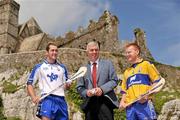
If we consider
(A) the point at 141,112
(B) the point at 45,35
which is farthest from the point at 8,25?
(A) the point at 141,112

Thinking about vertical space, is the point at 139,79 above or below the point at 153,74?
below

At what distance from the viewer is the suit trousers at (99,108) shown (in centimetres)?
884

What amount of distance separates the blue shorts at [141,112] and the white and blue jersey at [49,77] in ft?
6.05

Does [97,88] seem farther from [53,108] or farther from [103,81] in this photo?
[53,108]

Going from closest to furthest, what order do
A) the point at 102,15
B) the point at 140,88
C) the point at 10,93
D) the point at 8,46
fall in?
the point at 140,88
the point at 10,93
the point at 102,15
the point at 8,46

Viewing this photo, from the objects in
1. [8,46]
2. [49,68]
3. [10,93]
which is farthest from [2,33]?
[49,68]

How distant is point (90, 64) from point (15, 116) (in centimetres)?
1738

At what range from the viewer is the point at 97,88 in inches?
343

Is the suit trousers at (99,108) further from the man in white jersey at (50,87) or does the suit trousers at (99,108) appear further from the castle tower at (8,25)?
the castle tower at (8,25)

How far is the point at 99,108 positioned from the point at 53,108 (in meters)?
1.12

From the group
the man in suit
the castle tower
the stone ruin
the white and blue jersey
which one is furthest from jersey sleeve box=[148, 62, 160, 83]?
the castle tower

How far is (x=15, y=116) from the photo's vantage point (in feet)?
83.9

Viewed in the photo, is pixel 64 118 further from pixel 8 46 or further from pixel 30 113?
pixel 8 46

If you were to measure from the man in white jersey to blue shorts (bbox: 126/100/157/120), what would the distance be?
5.55 feet
